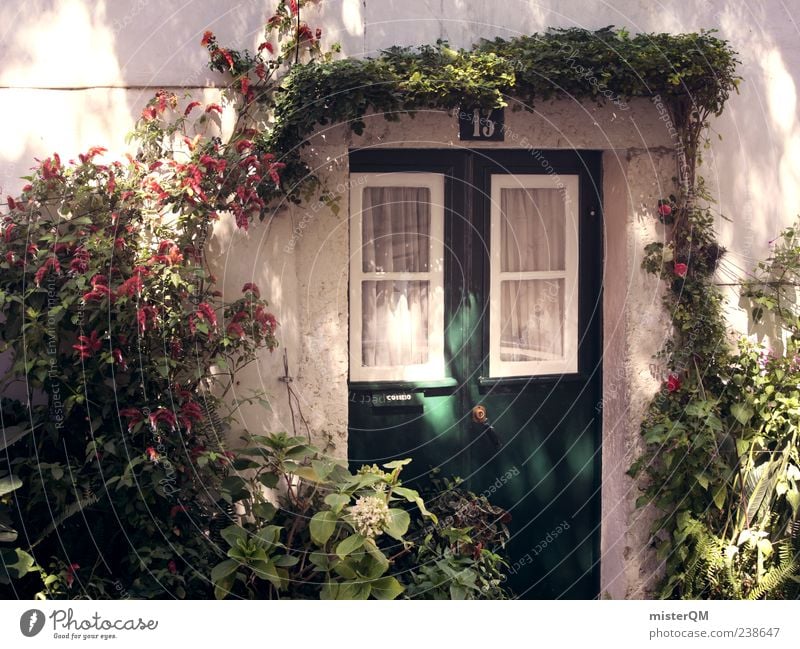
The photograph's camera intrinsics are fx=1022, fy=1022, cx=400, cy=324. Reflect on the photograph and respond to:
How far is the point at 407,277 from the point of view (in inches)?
227

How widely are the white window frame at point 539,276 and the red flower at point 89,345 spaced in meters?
2.23

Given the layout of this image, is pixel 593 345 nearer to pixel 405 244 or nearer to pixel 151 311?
pixel 405 244

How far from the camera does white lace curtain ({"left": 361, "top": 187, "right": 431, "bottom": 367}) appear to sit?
5.71 m

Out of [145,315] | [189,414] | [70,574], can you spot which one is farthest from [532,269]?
[70,574]

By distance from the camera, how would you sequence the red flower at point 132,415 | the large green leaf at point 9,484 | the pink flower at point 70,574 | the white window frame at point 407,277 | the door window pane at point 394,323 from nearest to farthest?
1. the large green leaf at point 9,484
2. the pink flower at point 70,574
3. the red flower at point 132,415
4. the white window frame at point 407,277
5. the door window pane at point 394,323

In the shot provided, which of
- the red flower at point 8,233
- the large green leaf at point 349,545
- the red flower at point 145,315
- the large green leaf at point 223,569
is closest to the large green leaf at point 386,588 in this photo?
the large green leaf at point 349,545

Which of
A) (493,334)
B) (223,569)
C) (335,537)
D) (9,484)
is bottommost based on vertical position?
(223,569)

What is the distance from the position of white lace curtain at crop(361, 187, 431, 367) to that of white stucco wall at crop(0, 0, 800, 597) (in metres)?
0.28

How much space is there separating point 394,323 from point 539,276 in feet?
2.99

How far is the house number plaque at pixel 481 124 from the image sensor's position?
5578 mm

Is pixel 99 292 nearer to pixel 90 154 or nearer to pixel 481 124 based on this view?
pixel 90 154

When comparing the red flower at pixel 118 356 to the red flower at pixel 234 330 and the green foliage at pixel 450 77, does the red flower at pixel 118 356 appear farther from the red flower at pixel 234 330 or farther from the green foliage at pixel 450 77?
the green foliage at pixel 450 77

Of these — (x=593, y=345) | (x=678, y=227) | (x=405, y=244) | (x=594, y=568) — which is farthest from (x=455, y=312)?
(x=594, y=568)

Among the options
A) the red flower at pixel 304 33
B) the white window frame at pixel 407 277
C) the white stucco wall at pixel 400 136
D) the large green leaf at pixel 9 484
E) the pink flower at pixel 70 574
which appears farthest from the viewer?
the white window frame at pixel 407 277
